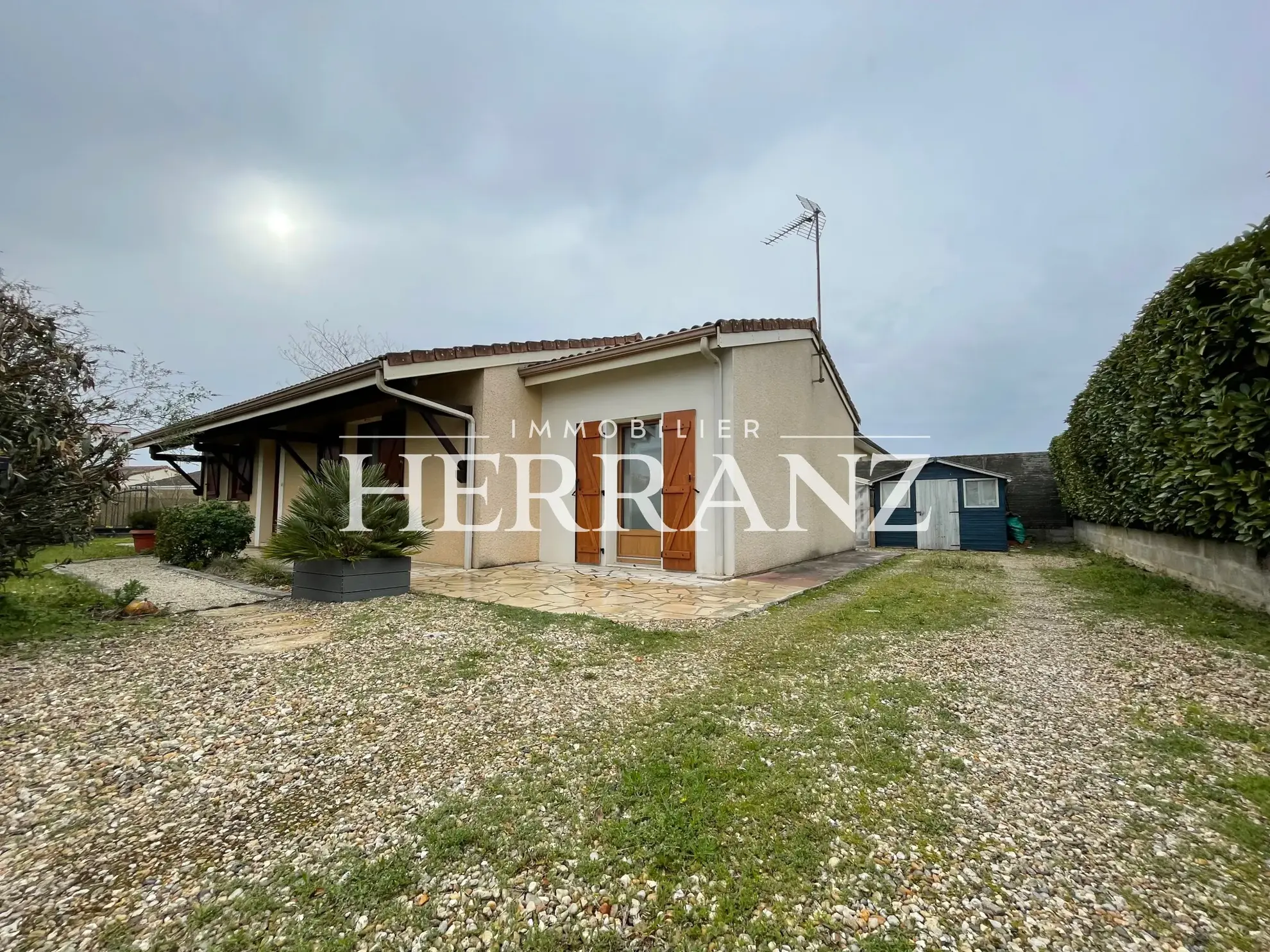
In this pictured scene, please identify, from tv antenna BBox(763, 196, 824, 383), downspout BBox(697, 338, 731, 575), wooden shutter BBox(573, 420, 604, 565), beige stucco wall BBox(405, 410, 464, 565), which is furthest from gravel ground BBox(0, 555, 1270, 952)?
Answer: tv antenna BBox(763, 196, 824, 383)

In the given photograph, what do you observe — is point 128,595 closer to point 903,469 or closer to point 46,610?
point 46,610

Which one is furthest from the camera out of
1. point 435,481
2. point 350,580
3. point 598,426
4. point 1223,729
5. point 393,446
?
point 393,446

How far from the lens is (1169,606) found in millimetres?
5211

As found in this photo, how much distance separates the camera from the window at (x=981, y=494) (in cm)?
1425

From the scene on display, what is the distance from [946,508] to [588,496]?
36.5 ft

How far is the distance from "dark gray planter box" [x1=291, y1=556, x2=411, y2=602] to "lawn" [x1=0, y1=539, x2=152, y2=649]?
1565 millimetres

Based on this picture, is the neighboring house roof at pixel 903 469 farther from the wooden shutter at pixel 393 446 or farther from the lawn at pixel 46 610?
the lawn at pixel 46 610

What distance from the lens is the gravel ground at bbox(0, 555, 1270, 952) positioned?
1.51 m

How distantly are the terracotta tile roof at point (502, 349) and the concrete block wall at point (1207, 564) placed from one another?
303 inches

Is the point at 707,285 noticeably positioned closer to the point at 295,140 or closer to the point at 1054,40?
the point at 1054,40

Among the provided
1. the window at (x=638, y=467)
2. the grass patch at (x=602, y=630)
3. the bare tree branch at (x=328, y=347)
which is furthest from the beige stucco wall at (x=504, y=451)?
the bare tree branch at (x=328, y=347)
